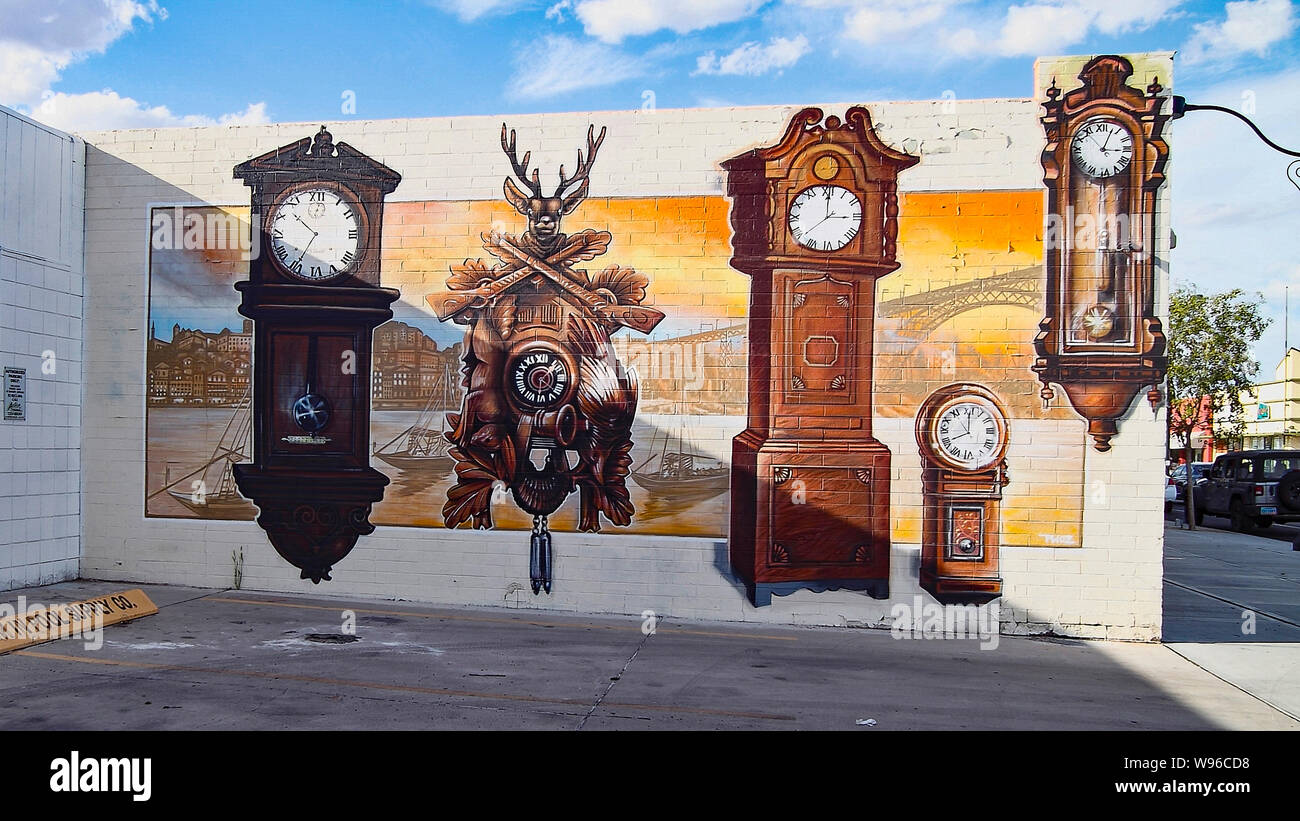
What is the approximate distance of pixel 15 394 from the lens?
9227mm

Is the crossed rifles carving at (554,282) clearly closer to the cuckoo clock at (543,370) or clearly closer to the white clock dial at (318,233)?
the cuckoo clock at (543,370)

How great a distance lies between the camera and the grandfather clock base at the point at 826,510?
8.66 metres

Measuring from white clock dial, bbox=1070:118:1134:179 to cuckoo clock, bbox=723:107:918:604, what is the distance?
173 cm

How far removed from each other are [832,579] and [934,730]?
2.97 m

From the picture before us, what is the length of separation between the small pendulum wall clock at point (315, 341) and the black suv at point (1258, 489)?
66.4 feet

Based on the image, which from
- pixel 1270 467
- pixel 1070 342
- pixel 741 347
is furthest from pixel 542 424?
pixel 1270 467

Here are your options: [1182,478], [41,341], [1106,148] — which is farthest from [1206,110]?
[1182,478]

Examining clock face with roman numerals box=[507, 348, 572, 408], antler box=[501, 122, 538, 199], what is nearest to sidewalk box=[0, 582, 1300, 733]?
clock face with roman numerals box=[507, 348, 572, 408]

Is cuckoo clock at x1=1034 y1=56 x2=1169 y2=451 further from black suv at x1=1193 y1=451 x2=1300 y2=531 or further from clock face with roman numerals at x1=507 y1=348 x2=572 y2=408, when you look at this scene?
black suv at x1=1193 y1=451 x2=1300 y2=531

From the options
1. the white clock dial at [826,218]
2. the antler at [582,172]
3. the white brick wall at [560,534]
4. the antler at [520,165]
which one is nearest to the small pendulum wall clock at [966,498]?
the white brick wall at [560,534]

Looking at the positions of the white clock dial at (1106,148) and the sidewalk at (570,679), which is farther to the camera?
the white clock dial at (1106,148)

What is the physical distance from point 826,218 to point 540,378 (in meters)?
3.45

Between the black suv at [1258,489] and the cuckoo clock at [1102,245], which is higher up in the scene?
the cuckoo clock at [1102,245]
